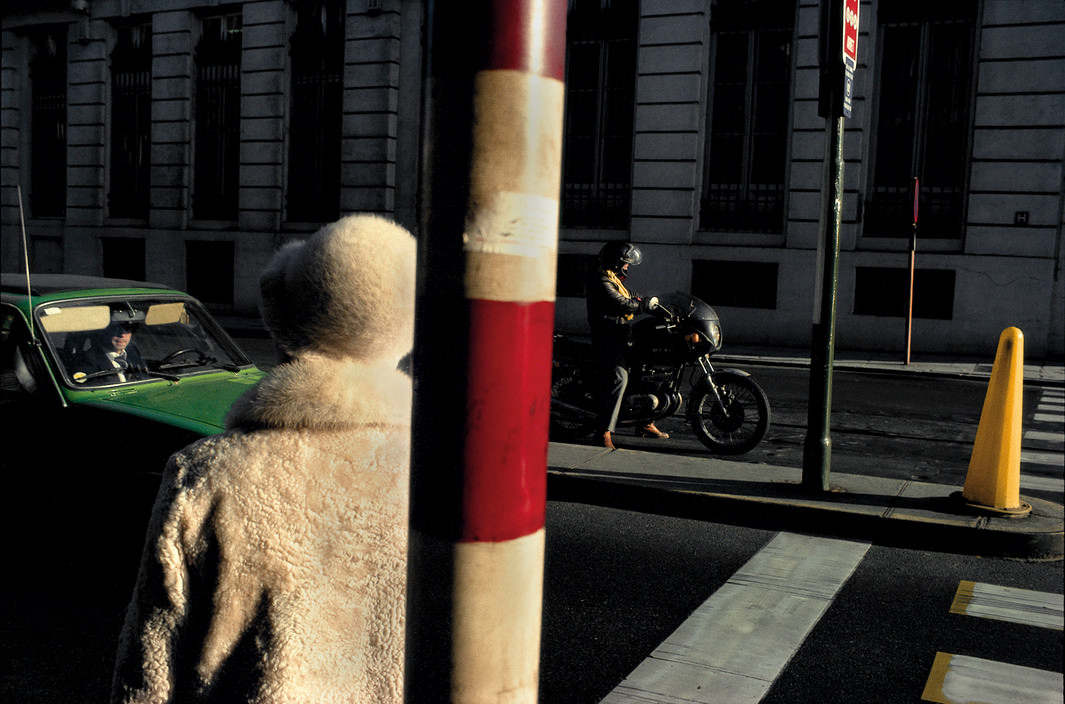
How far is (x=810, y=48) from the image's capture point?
674 inches

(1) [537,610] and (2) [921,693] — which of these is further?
(2) [921,693]

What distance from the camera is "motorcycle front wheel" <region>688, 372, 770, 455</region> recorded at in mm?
7930

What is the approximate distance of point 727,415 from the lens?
26.1ft

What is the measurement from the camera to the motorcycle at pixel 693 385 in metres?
7.95

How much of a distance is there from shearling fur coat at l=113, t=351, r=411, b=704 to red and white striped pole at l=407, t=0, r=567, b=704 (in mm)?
534

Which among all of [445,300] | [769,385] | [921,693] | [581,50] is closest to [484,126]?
[445,300]

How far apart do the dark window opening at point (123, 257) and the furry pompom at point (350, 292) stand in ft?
80.7

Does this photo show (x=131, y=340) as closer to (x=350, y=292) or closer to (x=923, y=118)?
(x=350, y=292)

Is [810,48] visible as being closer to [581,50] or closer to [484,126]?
[581,50]

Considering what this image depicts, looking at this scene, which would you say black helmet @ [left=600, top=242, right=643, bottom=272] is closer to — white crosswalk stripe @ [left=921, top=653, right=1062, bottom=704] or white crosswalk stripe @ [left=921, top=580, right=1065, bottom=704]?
white crosswalk stripe @ [left=921, top=580, right=1065, bottom=704]

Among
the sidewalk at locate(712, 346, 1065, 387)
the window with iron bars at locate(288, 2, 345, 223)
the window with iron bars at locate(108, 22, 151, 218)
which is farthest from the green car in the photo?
the window with iron bars at locate(108, 22, 151, 218)

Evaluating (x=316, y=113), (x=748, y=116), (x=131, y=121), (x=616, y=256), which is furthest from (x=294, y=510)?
(x=131, y=121)

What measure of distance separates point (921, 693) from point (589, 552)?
2.13m

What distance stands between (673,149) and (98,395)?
1492 cm
